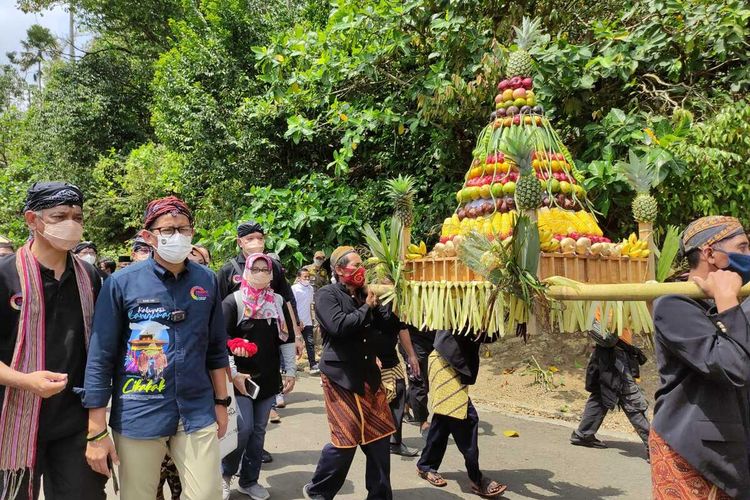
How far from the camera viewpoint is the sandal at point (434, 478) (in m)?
4.79

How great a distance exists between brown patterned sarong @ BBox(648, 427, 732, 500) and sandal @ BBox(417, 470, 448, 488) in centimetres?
245

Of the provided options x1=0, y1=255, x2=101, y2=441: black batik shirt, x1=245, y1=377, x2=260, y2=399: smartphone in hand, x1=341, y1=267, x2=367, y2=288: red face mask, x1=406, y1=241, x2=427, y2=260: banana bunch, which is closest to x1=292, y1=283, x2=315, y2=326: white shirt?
x1=245, y1=377, x2=260, y2=399: smartphone in hand

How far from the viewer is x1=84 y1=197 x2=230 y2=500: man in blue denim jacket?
273cm

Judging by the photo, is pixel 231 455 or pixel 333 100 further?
pixel 333 100

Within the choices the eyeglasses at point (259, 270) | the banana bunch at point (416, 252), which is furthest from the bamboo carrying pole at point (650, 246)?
the eyeglasses at point (259, 270)

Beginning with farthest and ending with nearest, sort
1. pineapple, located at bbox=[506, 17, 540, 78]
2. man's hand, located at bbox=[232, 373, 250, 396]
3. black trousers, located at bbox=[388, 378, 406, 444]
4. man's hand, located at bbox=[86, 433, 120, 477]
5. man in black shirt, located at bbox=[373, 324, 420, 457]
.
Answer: black trousers, located at bbox=[388, 378, 406, 444] → man in black shirt, located at bbox=[373, 324, 420, 457] → man's hand, located at bbox=[232, 373, 250, 396] → pineapple, located at bbox=[506, 17, 540, 78] → man's hand, located at bbox=[86, 433, 120, 477]

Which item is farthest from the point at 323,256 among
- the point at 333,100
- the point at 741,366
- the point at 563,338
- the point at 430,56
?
the point at 741,366

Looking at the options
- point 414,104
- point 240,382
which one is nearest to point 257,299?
point 240,382

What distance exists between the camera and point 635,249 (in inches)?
120

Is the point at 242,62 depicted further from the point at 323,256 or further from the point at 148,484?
the point at 148,484

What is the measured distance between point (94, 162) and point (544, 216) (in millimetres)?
20058

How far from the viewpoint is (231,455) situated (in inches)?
167

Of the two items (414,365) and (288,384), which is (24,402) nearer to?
(288,384)

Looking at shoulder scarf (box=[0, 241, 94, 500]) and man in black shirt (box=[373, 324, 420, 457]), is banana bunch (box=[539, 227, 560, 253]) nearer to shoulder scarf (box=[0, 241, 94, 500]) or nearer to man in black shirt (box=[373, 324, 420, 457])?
man in black shirt (box=[373, 324, 420, 457])
